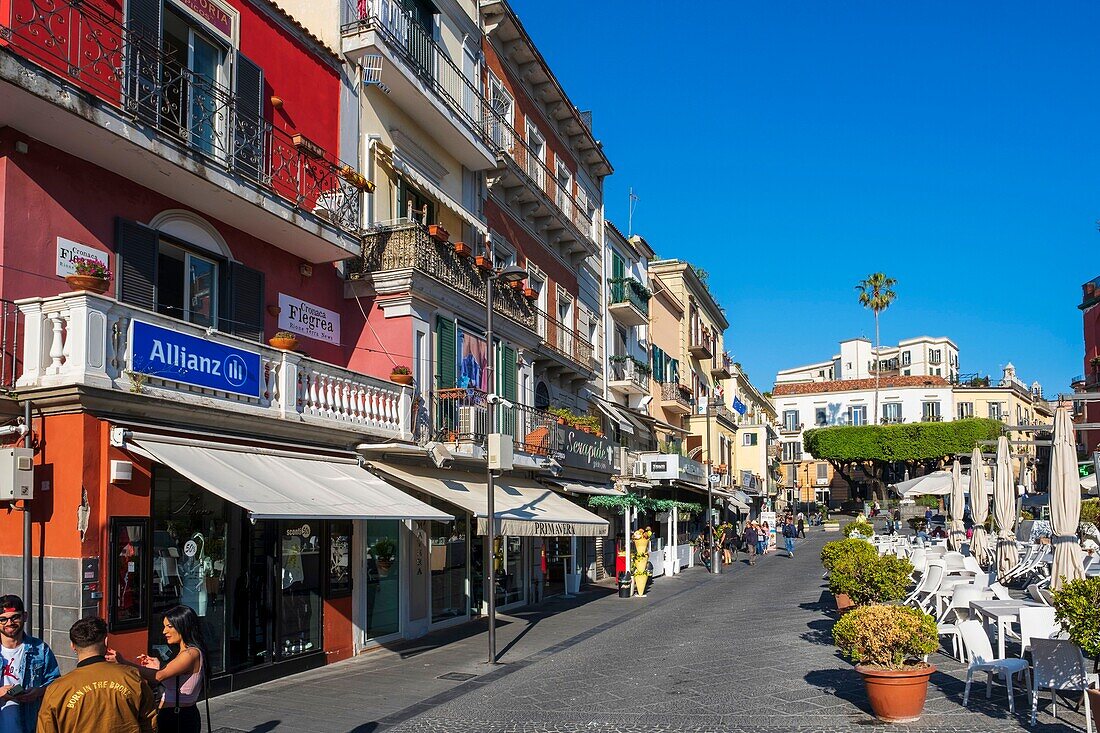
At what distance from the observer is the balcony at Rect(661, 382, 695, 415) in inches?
1594

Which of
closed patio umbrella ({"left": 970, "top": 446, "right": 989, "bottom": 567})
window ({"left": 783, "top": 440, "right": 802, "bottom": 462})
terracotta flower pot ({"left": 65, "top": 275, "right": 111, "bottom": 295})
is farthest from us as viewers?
window ({"left": 783, "top": 440, "right": 802, "bottom": 462})

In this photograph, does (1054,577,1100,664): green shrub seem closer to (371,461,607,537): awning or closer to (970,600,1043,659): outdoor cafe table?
(970,600,1043,659): outdoor cafe table

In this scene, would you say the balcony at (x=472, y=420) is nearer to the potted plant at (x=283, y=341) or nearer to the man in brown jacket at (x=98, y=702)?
the potted plant at (x=283, y=341)

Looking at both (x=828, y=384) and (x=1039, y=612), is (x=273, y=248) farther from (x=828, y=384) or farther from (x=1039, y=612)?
(x=828, y=384)

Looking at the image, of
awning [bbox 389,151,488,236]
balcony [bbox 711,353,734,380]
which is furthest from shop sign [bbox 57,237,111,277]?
balcony [bbox 711,353,734,380]

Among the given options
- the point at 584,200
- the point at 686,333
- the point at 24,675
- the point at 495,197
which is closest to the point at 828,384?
the point at 686,333

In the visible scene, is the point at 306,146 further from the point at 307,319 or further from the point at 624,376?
the point at 624,376

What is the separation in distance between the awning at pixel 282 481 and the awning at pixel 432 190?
6014 mm

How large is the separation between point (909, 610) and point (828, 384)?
8806 centimetres

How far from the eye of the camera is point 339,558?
14.6m

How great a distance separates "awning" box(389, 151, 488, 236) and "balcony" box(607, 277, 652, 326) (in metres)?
11.8

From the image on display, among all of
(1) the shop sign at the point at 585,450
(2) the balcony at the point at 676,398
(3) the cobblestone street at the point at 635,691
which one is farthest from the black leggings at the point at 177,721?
(2) the balcony at the point at 676,398

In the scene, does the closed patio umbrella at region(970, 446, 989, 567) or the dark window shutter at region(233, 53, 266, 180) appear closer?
the dark window shutter at region(233, 53, 266, 180)

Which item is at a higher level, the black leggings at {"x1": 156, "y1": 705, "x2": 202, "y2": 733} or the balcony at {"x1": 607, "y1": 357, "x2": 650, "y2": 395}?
the balcony at {"x1": 607, "y1": 357, "x2": 650, "y2": 395}
